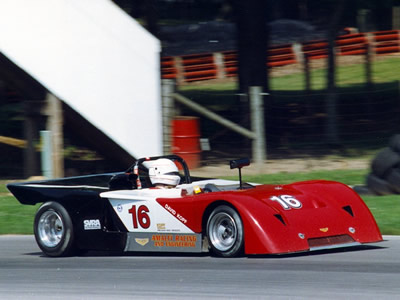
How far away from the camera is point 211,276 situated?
22.0 feet

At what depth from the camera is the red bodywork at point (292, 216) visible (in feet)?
23.3

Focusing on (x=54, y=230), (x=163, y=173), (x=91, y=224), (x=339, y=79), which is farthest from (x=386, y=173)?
(x=339, y=79)

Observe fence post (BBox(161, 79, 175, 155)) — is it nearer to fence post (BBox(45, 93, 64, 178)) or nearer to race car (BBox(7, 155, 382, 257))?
fence post (BBox(45, 93, 64, 178))

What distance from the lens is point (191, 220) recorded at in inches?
297

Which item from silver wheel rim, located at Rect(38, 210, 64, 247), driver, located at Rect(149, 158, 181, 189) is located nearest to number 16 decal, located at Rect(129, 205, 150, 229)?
driver, located at Rect(149, 158, 181, 189)

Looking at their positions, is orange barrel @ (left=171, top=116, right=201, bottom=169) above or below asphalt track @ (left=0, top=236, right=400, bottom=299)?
above

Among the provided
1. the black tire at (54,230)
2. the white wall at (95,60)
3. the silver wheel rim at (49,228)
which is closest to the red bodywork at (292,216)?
the black tire at (54,230)

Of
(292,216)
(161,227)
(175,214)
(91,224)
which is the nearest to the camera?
(292,216)

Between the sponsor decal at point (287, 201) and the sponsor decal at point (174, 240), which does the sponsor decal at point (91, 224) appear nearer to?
the sponsor decal at point (174, 240)

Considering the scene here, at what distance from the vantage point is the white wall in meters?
13.5

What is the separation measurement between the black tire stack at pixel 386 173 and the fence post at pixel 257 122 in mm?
3689

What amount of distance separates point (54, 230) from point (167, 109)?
6743 mm

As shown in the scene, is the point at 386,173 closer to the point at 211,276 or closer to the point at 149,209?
the point at 149,209

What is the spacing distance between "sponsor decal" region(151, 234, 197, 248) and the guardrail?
20321 mm
